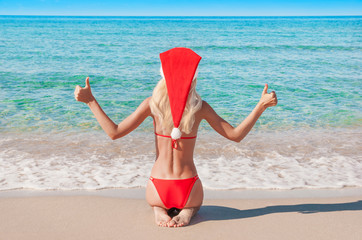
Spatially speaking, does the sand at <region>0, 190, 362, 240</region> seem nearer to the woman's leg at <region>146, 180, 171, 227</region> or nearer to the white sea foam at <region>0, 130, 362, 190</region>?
the woman's leg at <region>146, 180, 171, 227</region>

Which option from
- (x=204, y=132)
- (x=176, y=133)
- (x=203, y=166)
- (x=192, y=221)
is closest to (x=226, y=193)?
(x=192, y=221)

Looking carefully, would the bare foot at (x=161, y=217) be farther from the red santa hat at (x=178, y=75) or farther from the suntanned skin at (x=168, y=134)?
the red santa hat at (x=178, y=75)

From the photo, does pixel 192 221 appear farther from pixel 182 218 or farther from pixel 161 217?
pixel 161 217

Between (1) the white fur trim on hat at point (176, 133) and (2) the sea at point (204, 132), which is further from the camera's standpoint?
(2) the sea at point (204, 132)

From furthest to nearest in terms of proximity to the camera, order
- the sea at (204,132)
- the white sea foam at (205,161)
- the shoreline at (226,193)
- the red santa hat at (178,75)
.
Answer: the sea at (204,132) < the white sea foam at (205,161) < the shoreline at (226,193) < the red santa hat at (178,75)

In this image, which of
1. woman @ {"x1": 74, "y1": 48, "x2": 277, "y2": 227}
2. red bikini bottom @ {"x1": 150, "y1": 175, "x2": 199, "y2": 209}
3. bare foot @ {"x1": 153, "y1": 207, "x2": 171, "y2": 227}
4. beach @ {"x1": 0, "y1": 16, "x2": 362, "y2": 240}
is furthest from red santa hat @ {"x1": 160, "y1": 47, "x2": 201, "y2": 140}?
beach @ {"x1": 0, "y1": 16, "x2": 362, "y2": 240}

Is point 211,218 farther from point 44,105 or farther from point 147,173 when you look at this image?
point 44,105

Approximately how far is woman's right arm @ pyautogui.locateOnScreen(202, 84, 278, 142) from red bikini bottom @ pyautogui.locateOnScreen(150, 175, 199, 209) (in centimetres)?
51

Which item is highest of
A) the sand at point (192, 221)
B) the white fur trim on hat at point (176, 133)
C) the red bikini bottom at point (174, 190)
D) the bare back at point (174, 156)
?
the white fur trim on hat at point (176, 133)

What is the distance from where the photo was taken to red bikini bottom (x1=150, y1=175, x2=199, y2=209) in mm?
3180

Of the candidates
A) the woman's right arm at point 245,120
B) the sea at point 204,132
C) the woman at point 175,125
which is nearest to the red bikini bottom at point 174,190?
the woman at point 175,125

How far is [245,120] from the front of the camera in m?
3.15

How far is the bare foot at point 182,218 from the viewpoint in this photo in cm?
312

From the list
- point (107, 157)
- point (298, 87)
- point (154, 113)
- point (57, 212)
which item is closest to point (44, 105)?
point (107, 157)
